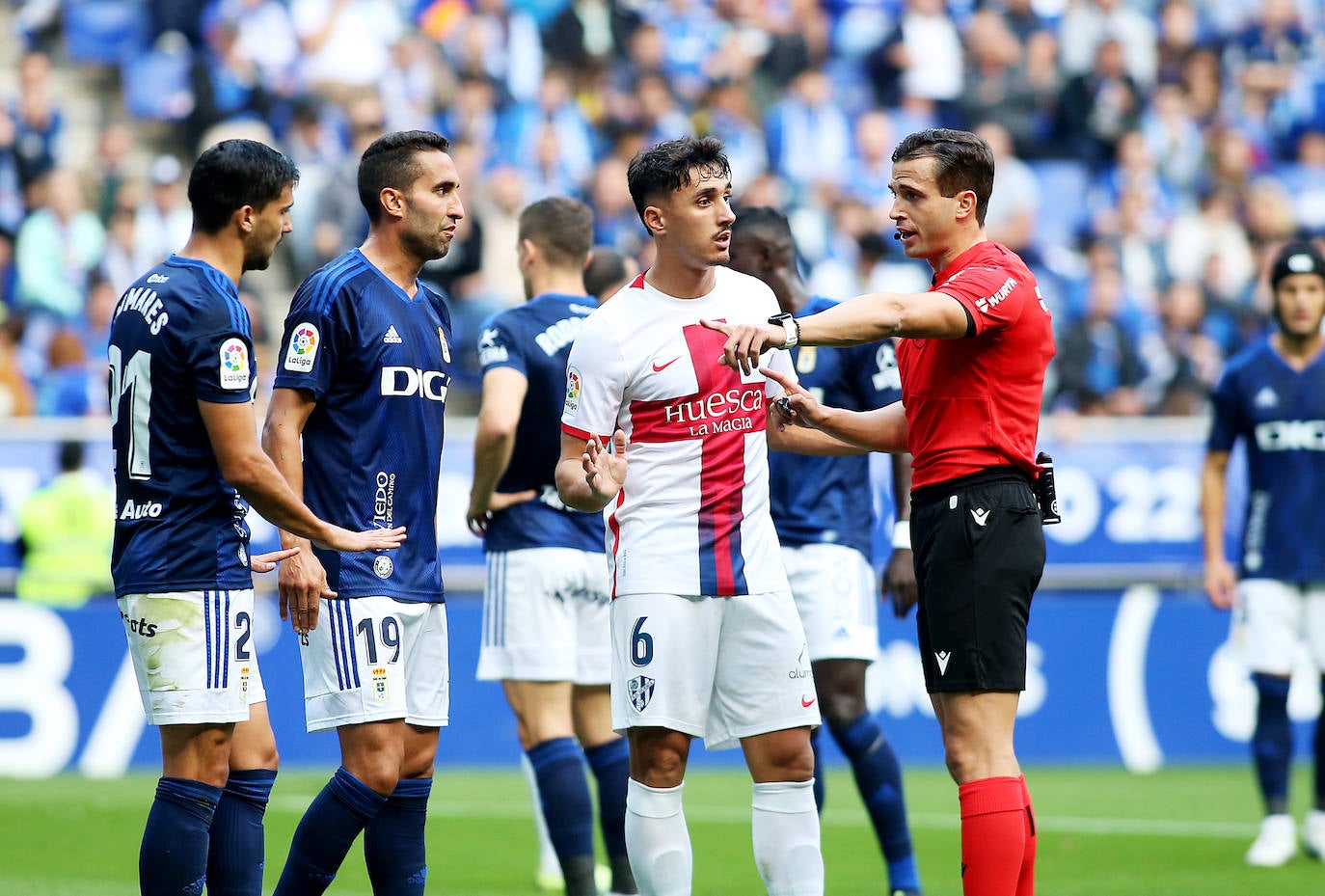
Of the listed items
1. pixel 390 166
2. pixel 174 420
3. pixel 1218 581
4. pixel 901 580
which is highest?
pixel 390 166

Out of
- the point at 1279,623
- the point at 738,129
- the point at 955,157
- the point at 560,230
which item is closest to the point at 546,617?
the point at 560,230

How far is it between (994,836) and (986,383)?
1372 millimetres

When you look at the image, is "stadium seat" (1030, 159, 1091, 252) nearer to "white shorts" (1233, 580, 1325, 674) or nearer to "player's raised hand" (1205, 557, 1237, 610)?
"player's raised hand" (1205, 557, 1237, 610)

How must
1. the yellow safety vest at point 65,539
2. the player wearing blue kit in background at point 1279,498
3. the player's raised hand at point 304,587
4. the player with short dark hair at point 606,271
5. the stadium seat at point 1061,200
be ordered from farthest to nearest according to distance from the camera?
1. the stadium seat at point 1061,200
2. the yellow safety vest at point 65,539
3. the player wearing blue kit in background at point 1279,498
4. the player with short dark hair at point 606,271
5. the player's raised hand at point 304,587

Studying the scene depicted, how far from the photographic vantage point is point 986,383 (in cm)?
542

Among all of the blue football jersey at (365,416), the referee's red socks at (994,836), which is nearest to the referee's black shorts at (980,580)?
the referee's red socks at (994,836)

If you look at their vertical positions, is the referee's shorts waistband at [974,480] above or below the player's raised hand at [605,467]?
below

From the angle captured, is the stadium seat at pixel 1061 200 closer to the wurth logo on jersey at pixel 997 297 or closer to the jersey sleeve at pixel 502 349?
the jersey sleeve at pixel 502 349

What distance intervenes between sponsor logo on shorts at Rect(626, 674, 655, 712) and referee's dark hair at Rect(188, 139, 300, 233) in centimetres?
190

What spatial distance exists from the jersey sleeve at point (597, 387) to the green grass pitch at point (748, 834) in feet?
9.31

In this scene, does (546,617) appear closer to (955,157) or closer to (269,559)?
(269,559)

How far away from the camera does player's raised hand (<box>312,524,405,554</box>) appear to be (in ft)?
17.6

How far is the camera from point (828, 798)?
430 inches

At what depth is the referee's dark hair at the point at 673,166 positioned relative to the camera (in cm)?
562
